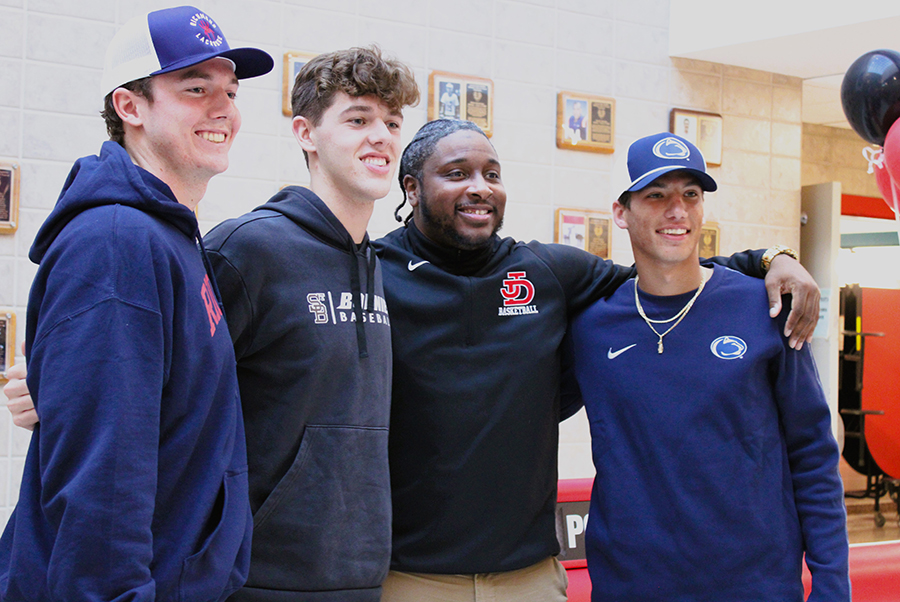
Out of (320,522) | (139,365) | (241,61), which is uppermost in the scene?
(241,61)

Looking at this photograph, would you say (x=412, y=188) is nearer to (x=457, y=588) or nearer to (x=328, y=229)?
(x=328, y=229)

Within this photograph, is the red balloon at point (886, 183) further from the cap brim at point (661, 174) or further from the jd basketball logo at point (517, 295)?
the jd basketball logo at point (517, 295)

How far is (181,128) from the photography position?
1.37 meters

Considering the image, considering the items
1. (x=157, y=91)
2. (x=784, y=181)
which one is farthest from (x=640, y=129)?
(x=157, y=91)

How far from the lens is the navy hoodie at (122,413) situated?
3.50ft

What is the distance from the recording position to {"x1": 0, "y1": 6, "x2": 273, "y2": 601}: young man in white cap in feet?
3.51

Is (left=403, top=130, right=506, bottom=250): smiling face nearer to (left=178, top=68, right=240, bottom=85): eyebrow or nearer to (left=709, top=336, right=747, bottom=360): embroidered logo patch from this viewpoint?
(left=709, top=336, right=747, bottom=360): embroidered logo patch

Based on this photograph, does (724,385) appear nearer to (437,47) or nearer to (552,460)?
(552,460)

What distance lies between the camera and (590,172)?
4.58 meters

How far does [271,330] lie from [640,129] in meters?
3.55

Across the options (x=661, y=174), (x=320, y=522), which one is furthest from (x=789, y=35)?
(x=320, y=522)

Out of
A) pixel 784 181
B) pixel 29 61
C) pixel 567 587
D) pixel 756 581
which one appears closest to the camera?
pixel 756 581

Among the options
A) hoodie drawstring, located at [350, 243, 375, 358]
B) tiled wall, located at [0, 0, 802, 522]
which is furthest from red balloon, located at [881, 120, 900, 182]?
tiled wall, located at [0, 0, 802, 522]

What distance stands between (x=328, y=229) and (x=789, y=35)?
11.6 feet
